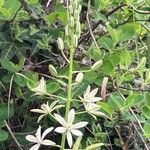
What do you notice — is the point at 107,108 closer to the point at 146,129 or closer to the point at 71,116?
the point at 146,129

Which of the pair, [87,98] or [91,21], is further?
[91,21]

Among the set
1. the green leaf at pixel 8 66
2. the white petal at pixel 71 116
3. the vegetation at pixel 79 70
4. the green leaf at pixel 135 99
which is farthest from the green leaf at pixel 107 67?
the white petal at pixel 71 116

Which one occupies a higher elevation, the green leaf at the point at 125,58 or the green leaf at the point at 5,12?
the green leaf at the point at 5,12

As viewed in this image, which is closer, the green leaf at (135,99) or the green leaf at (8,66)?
the green leaf at (135,99)

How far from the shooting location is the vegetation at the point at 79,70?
1.25 m

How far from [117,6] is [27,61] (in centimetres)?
29

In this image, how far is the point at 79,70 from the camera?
1.30 m

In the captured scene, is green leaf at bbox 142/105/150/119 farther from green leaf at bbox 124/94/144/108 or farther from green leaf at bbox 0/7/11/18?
green leaf at bbox 0/7/11/18

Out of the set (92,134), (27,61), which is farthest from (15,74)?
(92,134)

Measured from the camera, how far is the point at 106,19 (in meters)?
1.41

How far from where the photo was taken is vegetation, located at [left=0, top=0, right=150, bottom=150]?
1254mm

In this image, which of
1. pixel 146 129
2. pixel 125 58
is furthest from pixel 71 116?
pixel 125 58

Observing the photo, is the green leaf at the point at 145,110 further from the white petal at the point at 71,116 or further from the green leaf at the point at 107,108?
the white petal at the point at 71,116

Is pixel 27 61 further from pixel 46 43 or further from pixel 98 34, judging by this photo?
pixel 98 34
